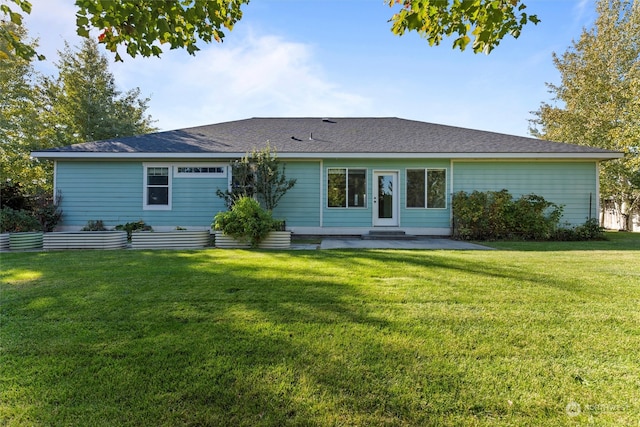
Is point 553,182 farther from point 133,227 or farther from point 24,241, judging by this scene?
point 24,241

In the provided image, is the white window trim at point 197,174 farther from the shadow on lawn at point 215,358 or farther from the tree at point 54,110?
the tree at point 54,110

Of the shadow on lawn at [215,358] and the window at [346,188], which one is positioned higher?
the window at [346,188]

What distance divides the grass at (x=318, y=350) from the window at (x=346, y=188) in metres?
6.31

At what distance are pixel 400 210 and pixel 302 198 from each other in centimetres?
345

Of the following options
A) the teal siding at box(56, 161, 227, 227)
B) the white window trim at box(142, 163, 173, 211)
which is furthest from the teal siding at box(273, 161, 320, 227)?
the white window trim at box(142, 163, 173, 211)

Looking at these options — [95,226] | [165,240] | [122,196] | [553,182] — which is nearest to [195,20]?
[165,240]

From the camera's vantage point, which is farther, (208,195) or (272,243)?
(208,195)

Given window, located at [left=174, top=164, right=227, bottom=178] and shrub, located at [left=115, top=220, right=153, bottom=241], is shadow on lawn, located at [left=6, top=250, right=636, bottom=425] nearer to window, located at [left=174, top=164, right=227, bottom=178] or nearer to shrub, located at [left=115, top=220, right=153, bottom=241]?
shrub, located at [left=115, top=220, right=153, bottom=241]

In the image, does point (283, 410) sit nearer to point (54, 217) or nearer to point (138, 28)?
point (138, 28)

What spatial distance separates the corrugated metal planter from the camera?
7.19 metres

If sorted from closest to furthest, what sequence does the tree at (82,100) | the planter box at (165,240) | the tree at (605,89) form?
the planter box at (165,240), the tree at (605,89), the tree at (82,100)

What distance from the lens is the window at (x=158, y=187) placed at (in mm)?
10453
